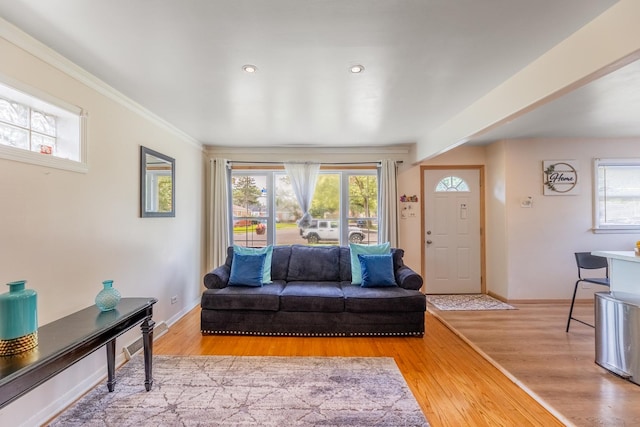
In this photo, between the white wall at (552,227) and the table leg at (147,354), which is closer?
the table leg at (147,354)

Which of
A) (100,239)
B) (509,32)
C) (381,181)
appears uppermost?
(509,32)

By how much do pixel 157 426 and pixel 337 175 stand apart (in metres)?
3.74

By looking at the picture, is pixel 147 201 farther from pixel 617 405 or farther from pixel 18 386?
pixel 617 405

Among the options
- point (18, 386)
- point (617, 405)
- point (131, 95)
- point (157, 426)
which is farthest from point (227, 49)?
point (617, 405)

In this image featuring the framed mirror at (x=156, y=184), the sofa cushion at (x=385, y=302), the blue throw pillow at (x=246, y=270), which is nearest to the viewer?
the framed mirror at (x=156, y=184)

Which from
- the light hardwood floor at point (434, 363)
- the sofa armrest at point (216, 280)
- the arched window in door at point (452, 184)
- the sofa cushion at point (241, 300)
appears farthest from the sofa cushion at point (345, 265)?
the arched window in door at point (452, 184)

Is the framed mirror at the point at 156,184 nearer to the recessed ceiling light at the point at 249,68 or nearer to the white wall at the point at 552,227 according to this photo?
the recessed ceiling light at the point at 249,68

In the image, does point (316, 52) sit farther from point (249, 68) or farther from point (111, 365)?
point (111, 365)

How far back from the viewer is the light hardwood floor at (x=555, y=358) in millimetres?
1945

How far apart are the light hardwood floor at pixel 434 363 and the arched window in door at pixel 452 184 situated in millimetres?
2097

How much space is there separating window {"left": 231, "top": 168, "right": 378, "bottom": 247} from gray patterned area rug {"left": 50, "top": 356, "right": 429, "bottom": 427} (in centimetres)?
224

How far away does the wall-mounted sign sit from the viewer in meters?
4.09

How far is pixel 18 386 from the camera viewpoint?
122 centimetres

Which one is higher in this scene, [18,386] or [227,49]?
[227,49]
